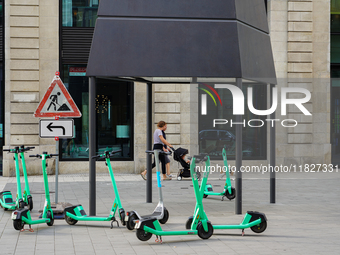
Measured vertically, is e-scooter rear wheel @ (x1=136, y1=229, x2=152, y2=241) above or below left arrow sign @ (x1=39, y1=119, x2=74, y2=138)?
below

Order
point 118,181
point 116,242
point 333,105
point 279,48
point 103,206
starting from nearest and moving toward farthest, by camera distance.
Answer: point 116,242 < point 103,206 < point 118,181 < point 279,48 < point 333,105

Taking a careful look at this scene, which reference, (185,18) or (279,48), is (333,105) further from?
(185,18)

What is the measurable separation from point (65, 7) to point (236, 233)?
37.1 ft

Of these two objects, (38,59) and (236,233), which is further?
(38,59)

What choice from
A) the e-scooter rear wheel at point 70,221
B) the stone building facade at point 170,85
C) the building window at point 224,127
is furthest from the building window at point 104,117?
the e-scooter rear wheel at point 70,221

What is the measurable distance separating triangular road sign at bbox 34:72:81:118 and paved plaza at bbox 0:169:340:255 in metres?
1.78

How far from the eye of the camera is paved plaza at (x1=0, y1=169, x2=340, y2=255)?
6582 mm

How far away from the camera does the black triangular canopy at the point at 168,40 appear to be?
28.5ft

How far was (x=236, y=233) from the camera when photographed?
7.48m

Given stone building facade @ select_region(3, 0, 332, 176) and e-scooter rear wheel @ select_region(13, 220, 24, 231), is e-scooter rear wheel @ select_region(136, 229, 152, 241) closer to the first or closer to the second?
e-scooter rear wheel @ select_region(13, 220, 24, 231)

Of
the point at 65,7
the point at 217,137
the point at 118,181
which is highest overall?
the point at 65,7

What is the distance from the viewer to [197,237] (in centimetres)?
725

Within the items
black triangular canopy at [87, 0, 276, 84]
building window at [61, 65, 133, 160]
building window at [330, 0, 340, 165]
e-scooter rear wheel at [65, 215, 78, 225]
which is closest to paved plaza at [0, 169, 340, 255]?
e-scooter rear wheel at [65, 215, 78, 225]

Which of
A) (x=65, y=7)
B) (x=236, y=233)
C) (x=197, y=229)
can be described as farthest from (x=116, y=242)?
(x=65, y=7)
